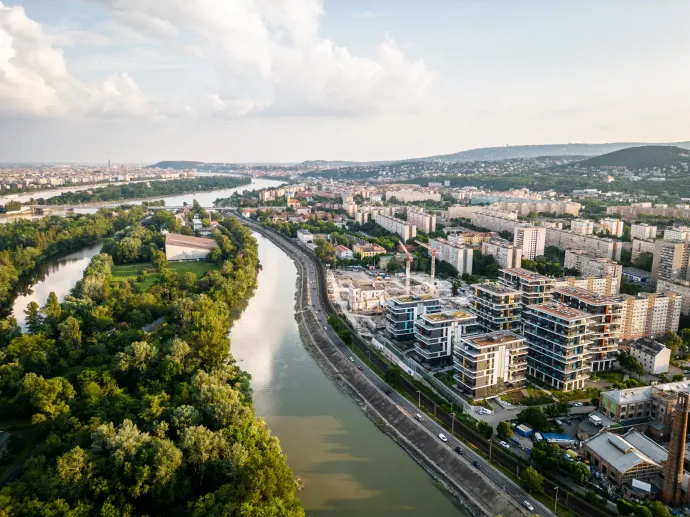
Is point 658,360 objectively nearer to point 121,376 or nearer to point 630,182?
point 121,376

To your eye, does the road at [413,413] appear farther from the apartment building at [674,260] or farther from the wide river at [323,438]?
the apartment building at [674,260]

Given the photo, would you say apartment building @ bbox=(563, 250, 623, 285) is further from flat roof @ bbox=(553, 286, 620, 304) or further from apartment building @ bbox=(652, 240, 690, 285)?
flat roof @ bbox=(553, 286, 620, 304)

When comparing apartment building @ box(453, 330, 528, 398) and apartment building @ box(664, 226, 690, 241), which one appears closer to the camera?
apartment building @ box(453, 330, 528, 398)

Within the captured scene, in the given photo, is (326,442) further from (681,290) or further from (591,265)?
(591,265)

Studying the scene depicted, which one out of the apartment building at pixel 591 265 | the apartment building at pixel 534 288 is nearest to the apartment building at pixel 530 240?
the apartment building at pixel 591 265

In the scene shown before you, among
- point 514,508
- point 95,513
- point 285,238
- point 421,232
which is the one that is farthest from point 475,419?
point 285,238

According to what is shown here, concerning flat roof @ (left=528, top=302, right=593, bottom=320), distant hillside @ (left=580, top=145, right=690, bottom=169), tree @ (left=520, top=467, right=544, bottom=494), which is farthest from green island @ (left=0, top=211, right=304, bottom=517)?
distant hillside @ (left=580, top=145, right=690, bottom=169)
